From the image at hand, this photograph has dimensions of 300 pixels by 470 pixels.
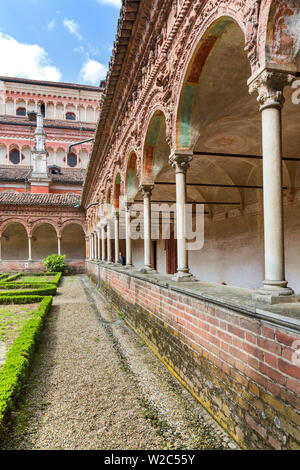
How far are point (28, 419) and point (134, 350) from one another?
2499mm

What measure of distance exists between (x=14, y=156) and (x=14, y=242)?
12776 millimetres

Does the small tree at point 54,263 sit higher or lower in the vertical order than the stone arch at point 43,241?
lower

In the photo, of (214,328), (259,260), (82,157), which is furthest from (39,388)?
(82,157)

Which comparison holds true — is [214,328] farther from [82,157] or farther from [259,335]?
[82,157]

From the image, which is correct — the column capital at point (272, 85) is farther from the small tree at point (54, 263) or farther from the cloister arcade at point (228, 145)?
the small tree at point (54, 263)

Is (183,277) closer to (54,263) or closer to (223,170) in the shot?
(223,170)

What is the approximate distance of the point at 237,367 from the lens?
9.37 ft

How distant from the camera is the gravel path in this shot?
296 centimetres

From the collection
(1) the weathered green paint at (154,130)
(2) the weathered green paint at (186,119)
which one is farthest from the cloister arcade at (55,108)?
(2) the weathered green paint at (186,119)

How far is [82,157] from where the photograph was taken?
36.8 meters

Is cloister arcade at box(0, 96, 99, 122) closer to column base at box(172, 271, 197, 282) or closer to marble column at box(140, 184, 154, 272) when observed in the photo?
marble column at box(140, 184, 154, 272)

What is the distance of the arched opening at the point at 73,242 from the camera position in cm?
2953

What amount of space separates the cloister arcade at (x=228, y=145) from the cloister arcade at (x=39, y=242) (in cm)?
1675

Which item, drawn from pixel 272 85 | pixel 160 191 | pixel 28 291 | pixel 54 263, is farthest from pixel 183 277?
pixel 54 263
